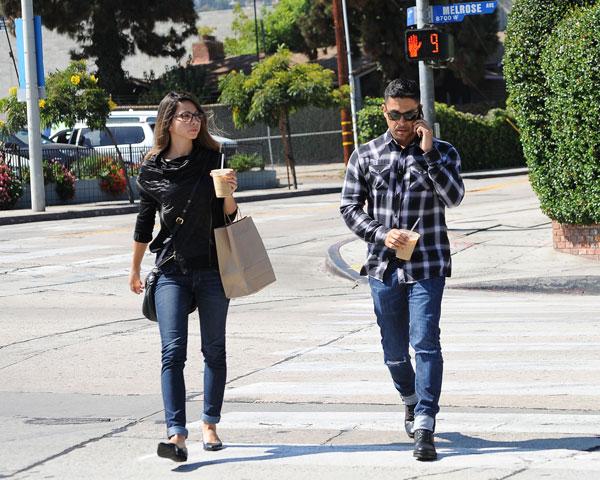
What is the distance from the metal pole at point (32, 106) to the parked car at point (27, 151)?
2.13 meters

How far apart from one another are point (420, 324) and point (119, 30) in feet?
155

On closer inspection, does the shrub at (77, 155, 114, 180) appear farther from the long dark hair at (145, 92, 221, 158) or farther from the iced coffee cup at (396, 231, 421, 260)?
the iced coffee cup at (396, 231, 421, 260)

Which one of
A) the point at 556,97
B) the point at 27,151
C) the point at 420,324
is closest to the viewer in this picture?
the point at 420,324

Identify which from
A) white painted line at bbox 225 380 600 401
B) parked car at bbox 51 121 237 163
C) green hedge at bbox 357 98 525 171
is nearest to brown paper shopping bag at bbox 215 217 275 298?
white painted line at bbox 225 380 600 401

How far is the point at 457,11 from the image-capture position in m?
18.3

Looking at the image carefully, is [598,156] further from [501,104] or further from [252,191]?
[501,104]

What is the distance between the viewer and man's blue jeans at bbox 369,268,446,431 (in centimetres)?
635

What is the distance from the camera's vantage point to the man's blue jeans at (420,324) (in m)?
6.35

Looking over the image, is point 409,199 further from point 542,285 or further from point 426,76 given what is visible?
point 426,76

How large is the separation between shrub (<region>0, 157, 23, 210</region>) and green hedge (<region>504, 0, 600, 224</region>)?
16.1m

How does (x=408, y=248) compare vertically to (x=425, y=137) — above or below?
below

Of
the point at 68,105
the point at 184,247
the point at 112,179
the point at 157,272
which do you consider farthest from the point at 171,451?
the point at 112,179

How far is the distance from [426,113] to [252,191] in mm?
17362

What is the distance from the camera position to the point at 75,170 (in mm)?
32312
